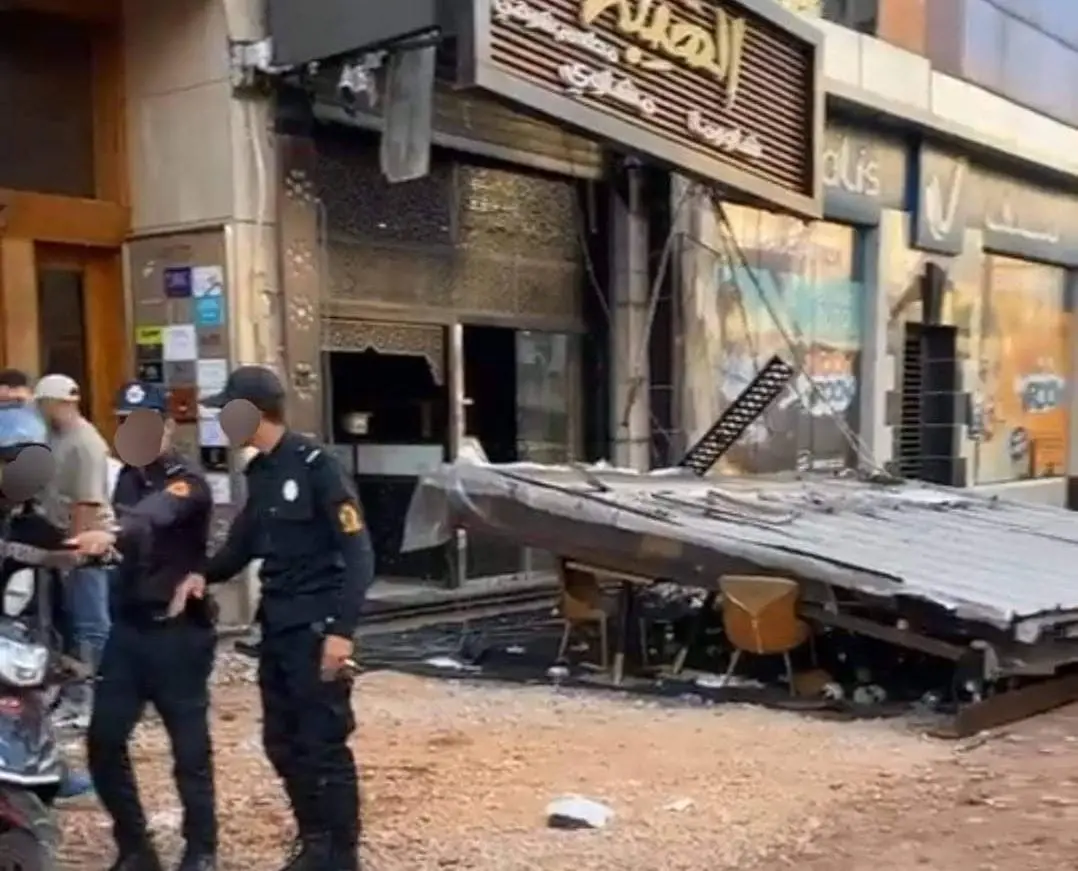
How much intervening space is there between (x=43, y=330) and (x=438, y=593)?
3329 millimetres

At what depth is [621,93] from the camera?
9.67 meters

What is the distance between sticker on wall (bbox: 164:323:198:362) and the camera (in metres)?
9.02

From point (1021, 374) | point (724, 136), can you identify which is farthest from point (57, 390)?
point (1021, 374)

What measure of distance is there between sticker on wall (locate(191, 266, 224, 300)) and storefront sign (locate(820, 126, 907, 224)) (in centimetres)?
701

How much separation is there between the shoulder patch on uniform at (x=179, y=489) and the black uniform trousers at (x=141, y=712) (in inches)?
15.9

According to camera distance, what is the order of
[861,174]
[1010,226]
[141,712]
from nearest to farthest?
[141,712] < [861,174] < [1010,226]

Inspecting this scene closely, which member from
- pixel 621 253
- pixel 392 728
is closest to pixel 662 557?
pixel 392 728

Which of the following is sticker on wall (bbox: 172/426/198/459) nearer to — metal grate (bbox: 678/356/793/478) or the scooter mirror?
metal grate (bbox: 678/356/793/478)

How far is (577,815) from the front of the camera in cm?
536

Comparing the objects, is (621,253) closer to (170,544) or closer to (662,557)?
(662,557)

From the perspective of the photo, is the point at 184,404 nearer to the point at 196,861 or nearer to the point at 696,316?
the point at 196,861

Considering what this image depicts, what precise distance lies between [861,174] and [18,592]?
1189cm

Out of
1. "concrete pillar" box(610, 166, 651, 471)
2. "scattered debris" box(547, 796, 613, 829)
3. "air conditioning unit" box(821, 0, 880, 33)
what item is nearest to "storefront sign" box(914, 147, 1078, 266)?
"air conditioning unit" box(821, 0, 880, 33)

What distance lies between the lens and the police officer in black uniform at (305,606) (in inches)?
179
